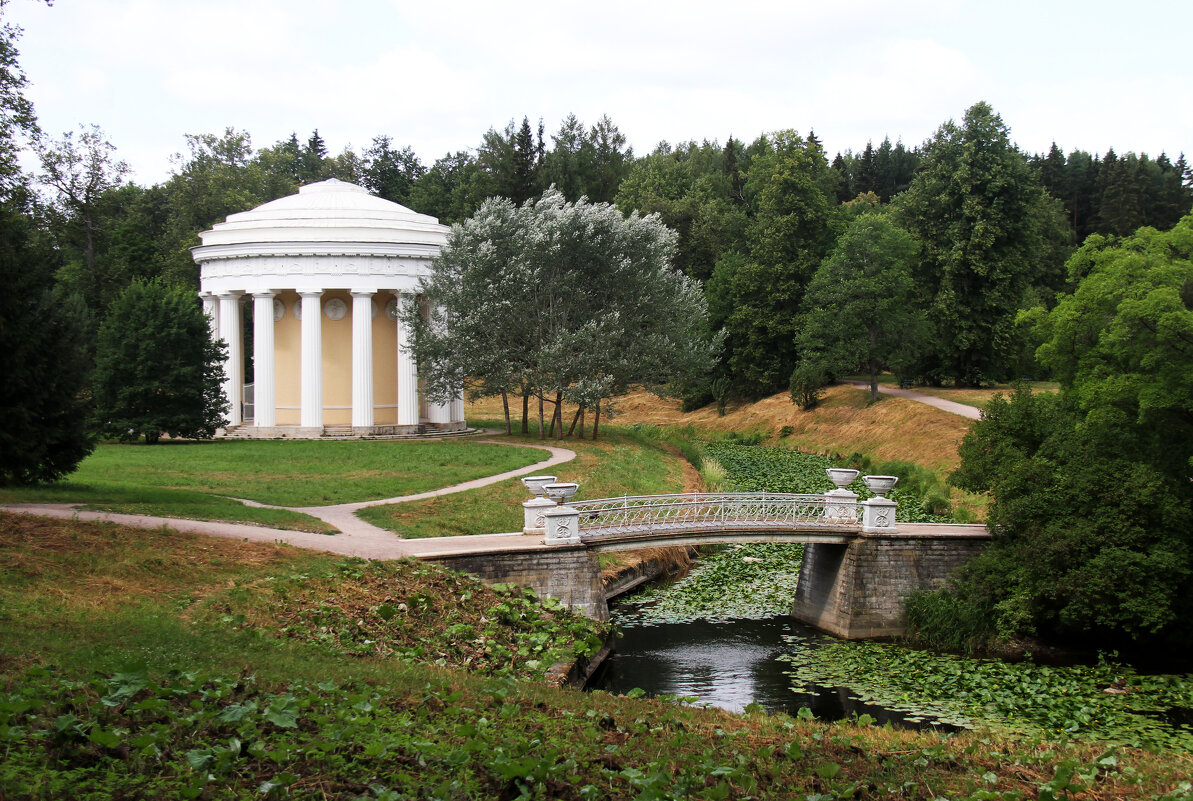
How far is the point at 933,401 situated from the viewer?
52.2m

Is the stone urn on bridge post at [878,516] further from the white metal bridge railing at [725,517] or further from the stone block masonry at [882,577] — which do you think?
the white metal bridge railing at [725,517]

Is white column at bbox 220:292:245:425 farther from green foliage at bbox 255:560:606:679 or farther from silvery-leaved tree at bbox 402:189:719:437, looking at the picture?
green foliage at bbox 255:560:606:679

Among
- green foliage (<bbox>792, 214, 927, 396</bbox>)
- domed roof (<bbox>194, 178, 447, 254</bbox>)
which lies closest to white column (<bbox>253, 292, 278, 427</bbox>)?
domed roof (<bbox>194, 178, 447, 254</bbox>)

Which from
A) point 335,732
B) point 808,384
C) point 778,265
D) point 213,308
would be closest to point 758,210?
point 778,265

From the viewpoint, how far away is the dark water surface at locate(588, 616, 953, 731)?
60.7 feet

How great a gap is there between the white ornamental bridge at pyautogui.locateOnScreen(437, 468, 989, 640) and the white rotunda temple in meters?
22.6

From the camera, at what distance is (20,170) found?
1950cm

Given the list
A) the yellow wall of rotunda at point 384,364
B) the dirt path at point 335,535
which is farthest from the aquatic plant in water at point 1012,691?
the yellow wall of rotunda at point 384,364

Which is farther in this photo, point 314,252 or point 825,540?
point 314,252

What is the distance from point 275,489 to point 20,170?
1217cm

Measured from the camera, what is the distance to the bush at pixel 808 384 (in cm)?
5616

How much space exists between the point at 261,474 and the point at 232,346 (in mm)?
16324

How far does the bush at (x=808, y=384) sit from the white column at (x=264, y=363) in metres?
29.5

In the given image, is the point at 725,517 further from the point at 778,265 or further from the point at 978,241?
the point at 778,265
